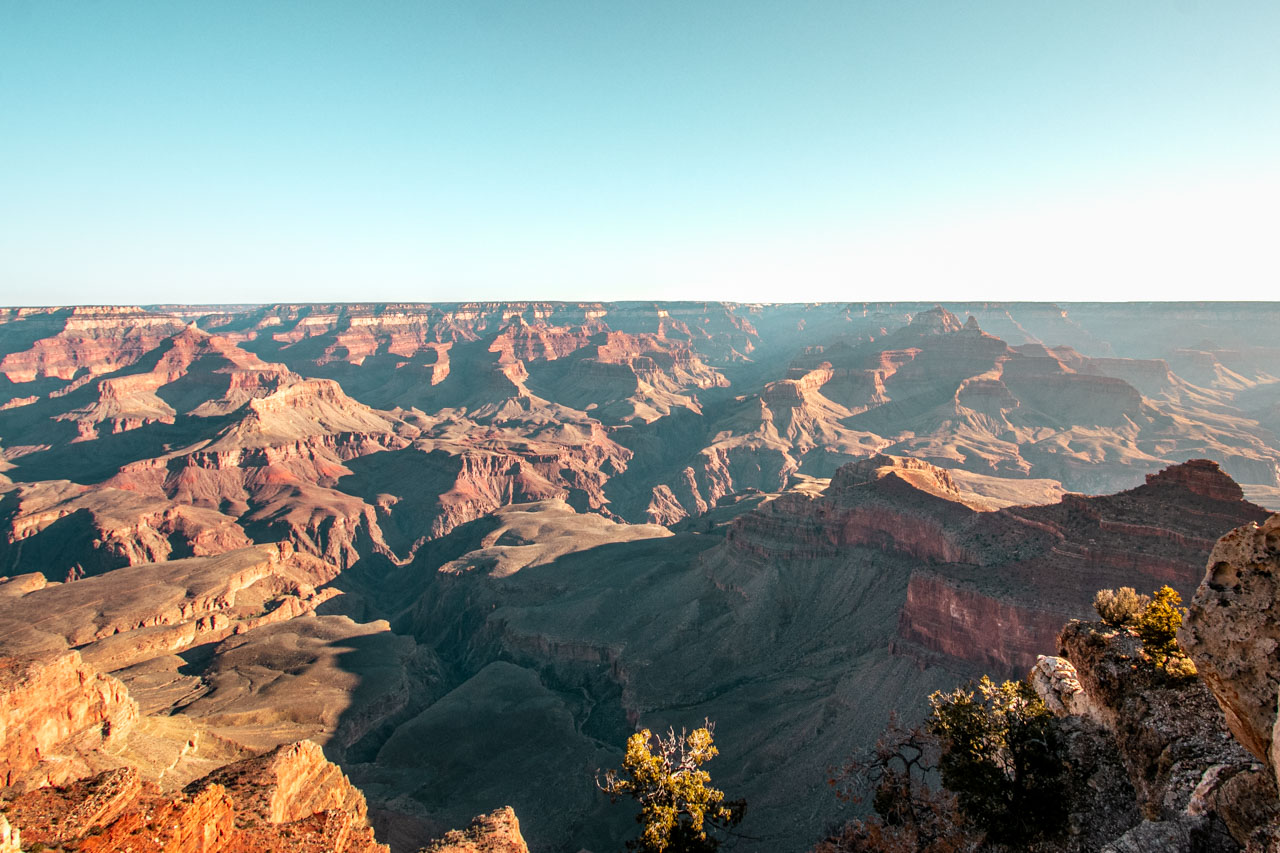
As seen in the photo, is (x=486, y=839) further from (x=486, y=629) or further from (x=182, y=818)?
(x=486, y=629)

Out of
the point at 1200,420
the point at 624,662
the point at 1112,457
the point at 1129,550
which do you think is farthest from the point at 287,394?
the point at 1200,420

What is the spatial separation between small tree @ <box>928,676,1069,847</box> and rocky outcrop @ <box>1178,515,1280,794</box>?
9267 mm

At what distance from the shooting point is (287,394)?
568ft

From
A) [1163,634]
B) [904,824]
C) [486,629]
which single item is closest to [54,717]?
[904,824]

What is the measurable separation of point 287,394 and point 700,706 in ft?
522

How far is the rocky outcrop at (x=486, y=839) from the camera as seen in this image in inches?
1171

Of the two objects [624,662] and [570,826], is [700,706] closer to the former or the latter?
[624,662]

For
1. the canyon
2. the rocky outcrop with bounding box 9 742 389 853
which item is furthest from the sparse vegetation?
the rocky outcrop with bounding box 9 742 389 853

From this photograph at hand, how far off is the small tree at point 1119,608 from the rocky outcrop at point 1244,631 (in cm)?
1233

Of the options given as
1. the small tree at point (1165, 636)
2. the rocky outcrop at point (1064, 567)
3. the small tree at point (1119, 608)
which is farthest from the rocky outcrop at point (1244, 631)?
the rocky outcrop at point (1064, 567)

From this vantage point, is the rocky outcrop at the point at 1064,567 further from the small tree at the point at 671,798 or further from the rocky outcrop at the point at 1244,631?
the rocky outcrop at the point at 1244,631

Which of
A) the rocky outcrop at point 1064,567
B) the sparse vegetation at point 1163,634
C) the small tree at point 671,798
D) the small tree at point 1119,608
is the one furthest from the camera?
the rocky outcrop at point 1064,567

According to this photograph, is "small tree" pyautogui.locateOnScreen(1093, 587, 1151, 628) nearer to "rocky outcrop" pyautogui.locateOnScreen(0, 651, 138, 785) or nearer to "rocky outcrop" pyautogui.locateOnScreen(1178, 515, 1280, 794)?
"rocky outcrop" pyautogui.locateOnScreen(1178, 515, 1280, 794)

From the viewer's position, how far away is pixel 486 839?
31.1m
